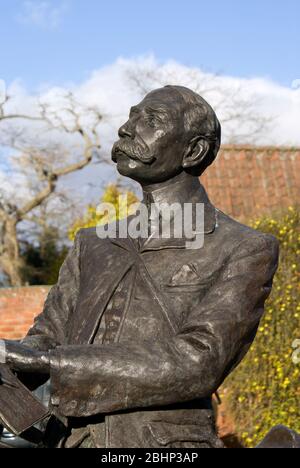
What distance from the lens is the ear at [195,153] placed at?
3322 millimetres

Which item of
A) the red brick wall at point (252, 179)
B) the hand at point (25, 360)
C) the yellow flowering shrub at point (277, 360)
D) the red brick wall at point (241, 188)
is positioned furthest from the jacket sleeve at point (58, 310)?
the red brick wall at point (252, 179)

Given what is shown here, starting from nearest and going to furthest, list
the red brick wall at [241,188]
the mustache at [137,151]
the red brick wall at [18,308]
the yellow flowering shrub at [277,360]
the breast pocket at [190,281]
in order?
the breast pocket at [190,281], the mustache at [137,151], the yellow flowering shrub at [277,360], the red brick wall at [18,308], the red brick wall at [241,188]

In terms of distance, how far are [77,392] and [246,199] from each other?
1162 centimetres

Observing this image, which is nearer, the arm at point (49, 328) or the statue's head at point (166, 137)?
the arm at point (49, 328)

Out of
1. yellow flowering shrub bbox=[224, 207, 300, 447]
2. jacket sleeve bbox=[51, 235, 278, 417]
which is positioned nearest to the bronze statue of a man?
jacket sleeve bbox=[51, 235, 278, 417]

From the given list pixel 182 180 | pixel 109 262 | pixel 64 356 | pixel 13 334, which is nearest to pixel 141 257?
pixel 109 262

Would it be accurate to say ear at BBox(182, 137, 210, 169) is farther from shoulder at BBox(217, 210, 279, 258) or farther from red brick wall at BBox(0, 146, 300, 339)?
red brick wall at BBox(0, 146, 300, 339)

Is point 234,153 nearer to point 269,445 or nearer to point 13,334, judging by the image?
point 13,334

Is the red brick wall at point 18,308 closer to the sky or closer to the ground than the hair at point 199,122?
closer to the ground

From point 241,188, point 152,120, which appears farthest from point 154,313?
point 241,188

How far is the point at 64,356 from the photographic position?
288cm

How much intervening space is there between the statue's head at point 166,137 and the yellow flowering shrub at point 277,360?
19.7ft

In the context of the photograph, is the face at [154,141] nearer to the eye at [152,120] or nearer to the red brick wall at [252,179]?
the eye at [152,120]
